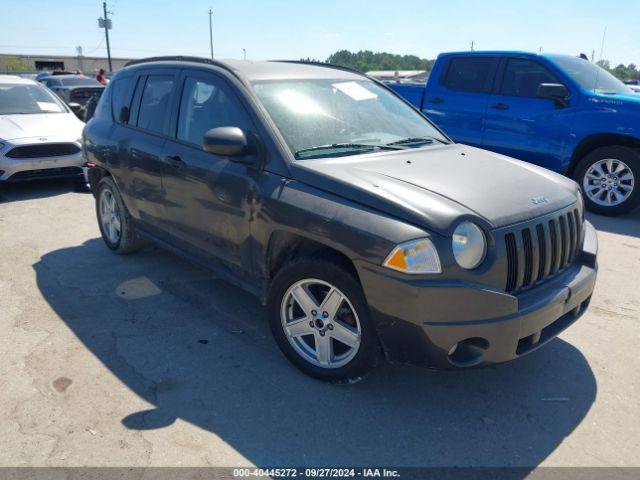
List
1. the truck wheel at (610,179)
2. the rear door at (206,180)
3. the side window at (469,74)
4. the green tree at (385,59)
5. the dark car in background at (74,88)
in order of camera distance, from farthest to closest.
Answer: the green tree at (385,59) < the dark car in background at (74,88) < the side window at (469,74) < the truck wheel at (610,179) < the rear door at (206,180)

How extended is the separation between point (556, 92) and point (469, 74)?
1417 mm

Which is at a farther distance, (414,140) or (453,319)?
(414,140)

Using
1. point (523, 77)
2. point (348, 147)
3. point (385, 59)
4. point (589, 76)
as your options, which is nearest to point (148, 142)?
point (348, 147)

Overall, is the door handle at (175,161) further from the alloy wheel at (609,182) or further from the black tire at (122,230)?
the alloy wheel at (609,182)

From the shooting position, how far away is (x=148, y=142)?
4387 millimetres

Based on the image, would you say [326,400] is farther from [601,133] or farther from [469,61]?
[469,61]

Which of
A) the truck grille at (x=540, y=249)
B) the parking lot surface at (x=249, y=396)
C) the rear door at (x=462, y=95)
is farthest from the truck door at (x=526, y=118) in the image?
the truck grille at (x=540, y=249)

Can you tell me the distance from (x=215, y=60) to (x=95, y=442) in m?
2.69

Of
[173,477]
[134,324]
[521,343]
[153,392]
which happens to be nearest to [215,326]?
[134,324]

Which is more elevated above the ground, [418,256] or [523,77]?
[523,77]

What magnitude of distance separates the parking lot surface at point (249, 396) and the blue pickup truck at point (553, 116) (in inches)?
117

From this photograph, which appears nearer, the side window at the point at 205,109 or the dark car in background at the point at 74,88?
the side window at the point at 205,109

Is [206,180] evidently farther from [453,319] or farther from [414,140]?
[453,319]

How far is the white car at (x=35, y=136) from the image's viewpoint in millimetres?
7598
